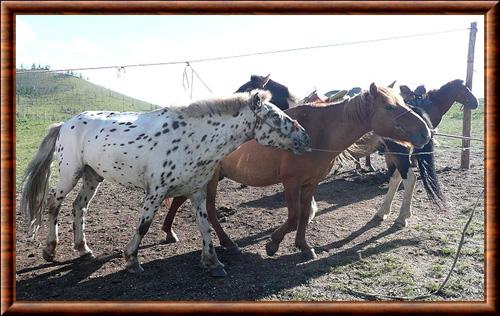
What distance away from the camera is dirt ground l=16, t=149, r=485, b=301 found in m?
4.24

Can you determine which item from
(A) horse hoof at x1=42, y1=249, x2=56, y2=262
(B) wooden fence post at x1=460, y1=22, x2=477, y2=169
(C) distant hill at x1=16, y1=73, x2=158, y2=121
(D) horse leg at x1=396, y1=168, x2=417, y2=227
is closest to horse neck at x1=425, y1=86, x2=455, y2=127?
(B) wooden fence post at x1=460, y1=22, x2=477, y2=169

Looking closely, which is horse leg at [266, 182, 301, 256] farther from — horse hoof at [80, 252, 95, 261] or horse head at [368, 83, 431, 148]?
horse hoof at [80, 252, 95, 261]

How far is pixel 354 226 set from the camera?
653cm

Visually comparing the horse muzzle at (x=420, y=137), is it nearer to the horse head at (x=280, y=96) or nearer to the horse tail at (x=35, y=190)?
the horse head at (x=280, y=96)

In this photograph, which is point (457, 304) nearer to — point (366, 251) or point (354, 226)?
point (366, 251)

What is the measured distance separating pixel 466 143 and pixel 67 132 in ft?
35.8

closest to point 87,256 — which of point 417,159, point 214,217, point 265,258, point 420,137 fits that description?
point 214,217

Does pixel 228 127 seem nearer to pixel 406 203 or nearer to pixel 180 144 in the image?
pixel 180 144

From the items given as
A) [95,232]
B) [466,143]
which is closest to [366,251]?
[95,232]

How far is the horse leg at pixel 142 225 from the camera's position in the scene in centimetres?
459

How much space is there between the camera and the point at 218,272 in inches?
182

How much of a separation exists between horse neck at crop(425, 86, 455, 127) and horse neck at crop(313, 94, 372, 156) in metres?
4.25

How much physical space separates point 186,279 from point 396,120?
3134mm

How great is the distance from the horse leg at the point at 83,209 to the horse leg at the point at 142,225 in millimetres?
784
